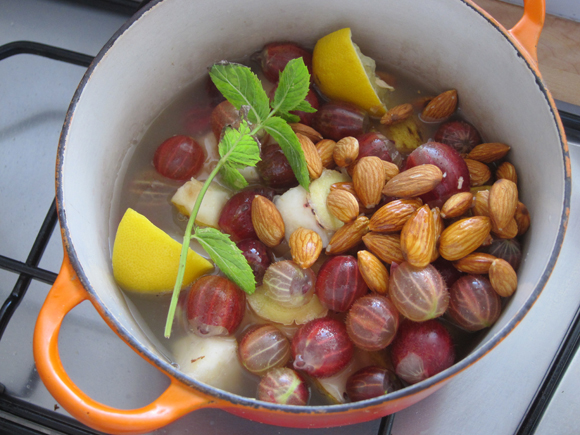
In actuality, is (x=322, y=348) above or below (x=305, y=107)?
below

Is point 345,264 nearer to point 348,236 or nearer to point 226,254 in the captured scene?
point 348,236

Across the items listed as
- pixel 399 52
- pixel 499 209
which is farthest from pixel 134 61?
pixel 499 209

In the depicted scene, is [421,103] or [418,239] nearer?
[418,239]

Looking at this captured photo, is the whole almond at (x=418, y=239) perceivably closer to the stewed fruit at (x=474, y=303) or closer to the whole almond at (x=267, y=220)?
the stewed fruit at (x=474, y=303)

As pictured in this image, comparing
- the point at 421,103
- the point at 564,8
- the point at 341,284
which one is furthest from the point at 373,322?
the point at 564,8

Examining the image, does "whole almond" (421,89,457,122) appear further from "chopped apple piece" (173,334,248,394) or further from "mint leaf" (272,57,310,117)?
"chopped apple piece" (173,334,248,394)

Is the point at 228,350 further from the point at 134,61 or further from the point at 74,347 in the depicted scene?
the point at 134,61

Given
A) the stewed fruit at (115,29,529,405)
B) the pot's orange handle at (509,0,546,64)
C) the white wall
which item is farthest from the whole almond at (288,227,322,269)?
the white wall
